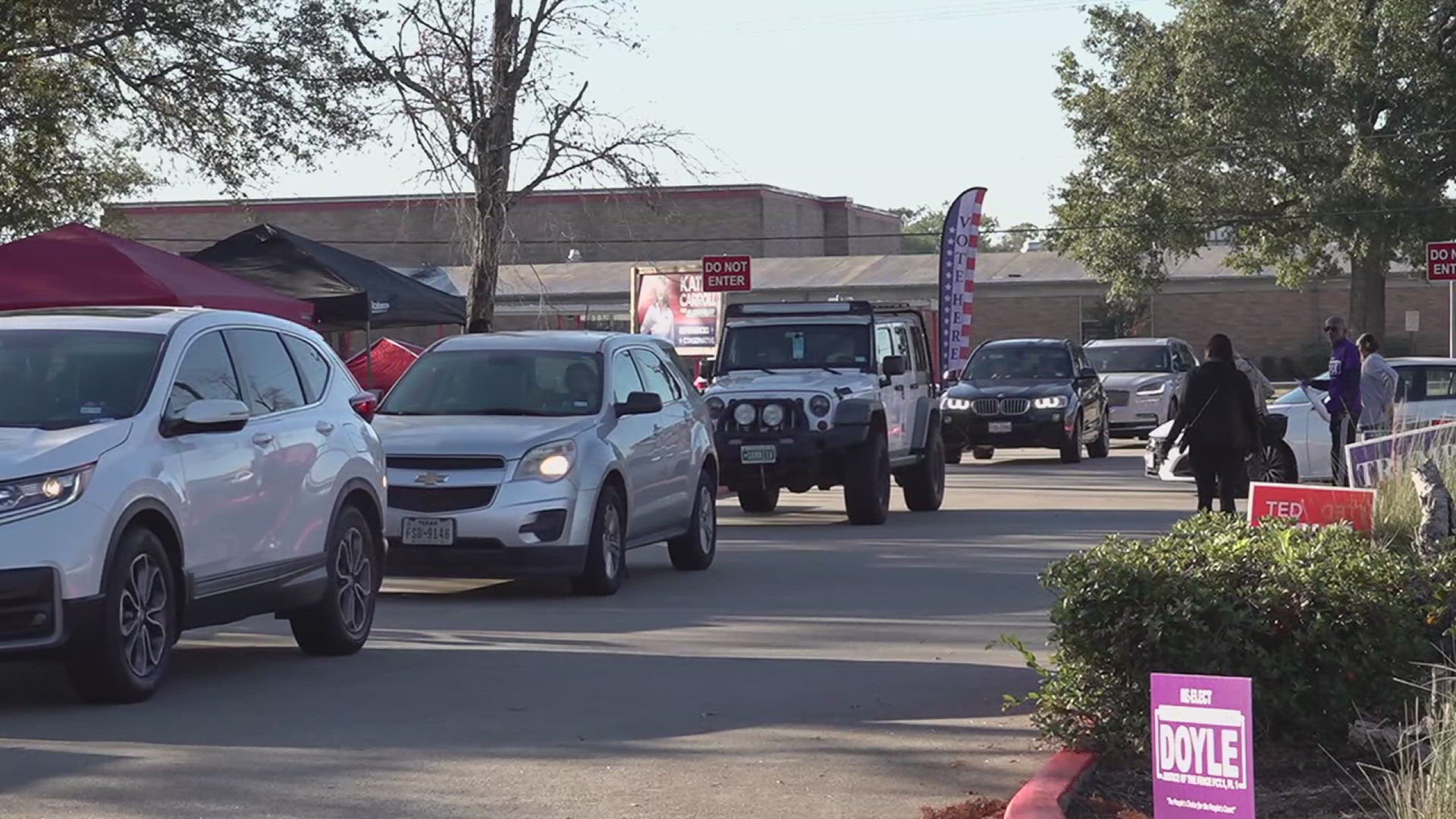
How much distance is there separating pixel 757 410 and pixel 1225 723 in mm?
15154

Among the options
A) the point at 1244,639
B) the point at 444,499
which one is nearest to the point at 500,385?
the point at 444,499

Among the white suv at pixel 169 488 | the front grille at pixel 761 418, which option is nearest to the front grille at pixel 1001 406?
the front grille at pixel 761 418

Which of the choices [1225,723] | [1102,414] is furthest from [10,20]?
[1225,723]

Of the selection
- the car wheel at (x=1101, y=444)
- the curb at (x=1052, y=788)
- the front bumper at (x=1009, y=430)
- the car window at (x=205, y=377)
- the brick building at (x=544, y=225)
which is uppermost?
the brick building at (x=544, y=225)

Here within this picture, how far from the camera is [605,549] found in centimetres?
1440

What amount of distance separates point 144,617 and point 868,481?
11.6 metres

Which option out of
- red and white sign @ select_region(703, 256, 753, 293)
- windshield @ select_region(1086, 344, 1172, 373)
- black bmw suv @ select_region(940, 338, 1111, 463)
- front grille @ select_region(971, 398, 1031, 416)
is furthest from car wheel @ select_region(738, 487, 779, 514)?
windshield @ select_region(1086, 344, 1172, 373)

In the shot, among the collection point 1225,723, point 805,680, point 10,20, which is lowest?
point 805,680

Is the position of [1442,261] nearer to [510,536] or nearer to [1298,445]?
[1298,445]

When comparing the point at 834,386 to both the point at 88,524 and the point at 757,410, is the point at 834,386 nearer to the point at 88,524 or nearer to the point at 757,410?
the point at 757,410

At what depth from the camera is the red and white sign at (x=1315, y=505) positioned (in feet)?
33.8

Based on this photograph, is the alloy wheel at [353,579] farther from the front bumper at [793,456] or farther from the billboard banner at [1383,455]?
the front bumper at [793,456]

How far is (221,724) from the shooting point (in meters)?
9.02

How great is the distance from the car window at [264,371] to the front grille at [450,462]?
9.58ft
